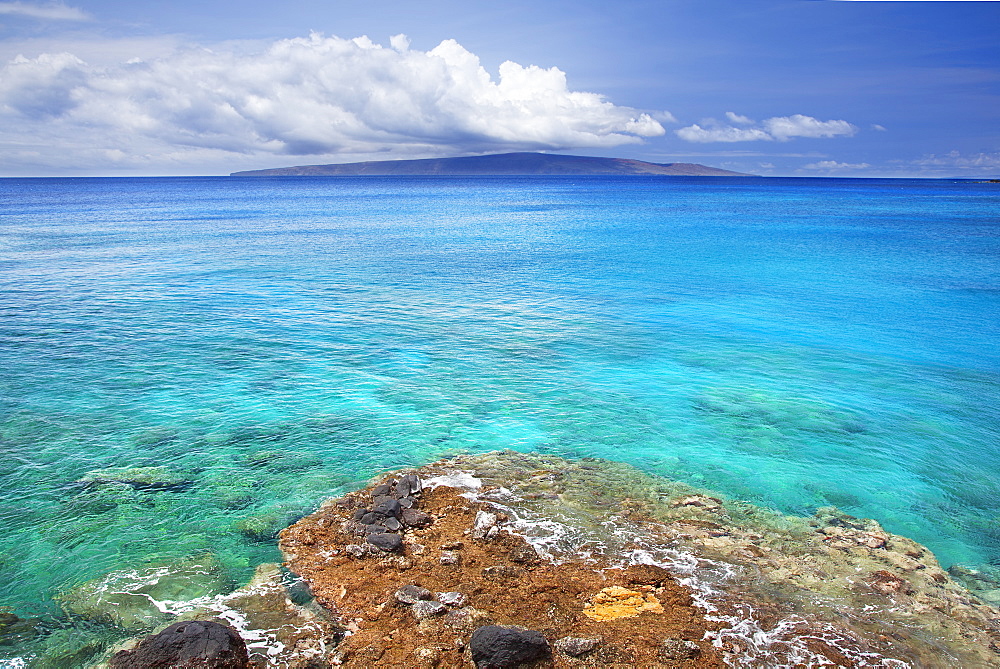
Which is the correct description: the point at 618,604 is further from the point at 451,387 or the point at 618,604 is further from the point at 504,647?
the point at 451,387

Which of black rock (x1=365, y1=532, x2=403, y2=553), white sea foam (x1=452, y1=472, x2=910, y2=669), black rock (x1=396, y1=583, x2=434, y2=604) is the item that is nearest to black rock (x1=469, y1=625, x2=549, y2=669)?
black rock (x1=396, y1=583, x2=434, y2=604)

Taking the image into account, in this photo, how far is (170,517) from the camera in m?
13.2

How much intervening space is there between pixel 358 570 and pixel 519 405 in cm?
932

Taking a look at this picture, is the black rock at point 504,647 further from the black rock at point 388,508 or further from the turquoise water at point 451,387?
the turquoise water at point 451,387

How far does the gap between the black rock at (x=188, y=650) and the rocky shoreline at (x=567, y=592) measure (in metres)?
0.05

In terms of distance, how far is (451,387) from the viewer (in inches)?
830

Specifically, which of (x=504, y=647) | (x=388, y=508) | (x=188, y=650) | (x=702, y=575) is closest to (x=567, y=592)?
(x=504, y=647)

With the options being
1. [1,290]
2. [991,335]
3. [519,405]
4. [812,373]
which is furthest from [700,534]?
[1,290]

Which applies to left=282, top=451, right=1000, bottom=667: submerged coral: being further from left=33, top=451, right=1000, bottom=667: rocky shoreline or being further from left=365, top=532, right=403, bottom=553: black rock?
left=365, top=532, right=403, bottom=553: black rock

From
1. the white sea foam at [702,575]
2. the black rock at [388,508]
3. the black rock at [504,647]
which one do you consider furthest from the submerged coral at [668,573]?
the black rock at [388,508]

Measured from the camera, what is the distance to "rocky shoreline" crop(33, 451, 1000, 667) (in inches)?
360

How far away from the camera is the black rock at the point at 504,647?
28.1ft

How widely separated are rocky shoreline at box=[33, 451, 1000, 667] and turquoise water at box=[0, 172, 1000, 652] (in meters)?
1.05

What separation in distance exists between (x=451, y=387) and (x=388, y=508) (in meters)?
8.59
